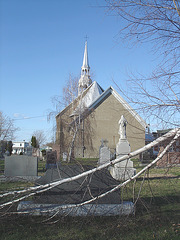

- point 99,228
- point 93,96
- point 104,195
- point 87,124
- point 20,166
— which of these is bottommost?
point 99,228

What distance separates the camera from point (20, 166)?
→ 11.8 meters

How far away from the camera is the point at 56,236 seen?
410cm

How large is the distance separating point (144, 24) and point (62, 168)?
3.51 m

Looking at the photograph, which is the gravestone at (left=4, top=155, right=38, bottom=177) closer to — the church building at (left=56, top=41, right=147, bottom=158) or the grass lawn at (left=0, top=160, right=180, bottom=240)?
the grass lawn at (left=0, top=160, right=180, bottom=240)

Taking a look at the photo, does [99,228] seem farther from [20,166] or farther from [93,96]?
[93,96]

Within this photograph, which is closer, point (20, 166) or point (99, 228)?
point (99, 228)

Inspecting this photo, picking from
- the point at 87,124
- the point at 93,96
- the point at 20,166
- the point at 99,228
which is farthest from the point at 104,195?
the point at 93,96

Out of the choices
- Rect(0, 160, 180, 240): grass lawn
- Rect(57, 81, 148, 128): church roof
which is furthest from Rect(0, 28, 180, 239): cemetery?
Rect(57, 81, 148, 128): church roof

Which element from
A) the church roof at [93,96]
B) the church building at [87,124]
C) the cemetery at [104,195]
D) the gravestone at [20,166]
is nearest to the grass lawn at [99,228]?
the cemetery at [104,195]

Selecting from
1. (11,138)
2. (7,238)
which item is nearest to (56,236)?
(7,238)

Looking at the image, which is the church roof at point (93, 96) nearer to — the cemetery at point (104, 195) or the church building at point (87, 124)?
the church building at point (87, 124)

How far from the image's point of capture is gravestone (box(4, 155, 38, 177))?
11727mm

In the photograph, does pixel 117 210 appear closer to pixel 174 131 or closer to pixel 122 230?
pixel 122 230

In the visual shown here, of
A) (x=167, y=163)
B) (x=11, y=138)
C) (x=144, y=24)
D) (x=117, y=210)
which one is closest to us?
(x=167, y=163)
